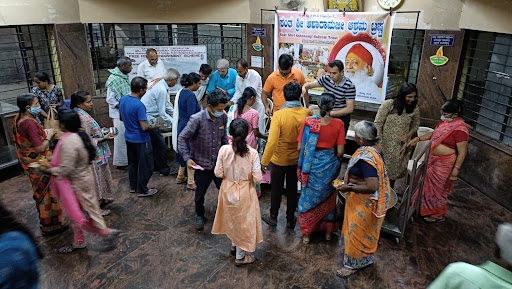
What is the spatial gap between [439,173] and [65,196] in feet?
13.1

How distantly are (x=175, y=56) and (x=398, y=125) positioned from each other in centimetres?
427

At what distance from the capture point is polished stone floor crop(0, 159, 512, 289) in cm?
337

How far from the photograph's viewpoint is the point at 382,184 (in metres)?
3.05

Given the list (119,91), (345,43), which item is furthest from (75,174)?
(345,43)

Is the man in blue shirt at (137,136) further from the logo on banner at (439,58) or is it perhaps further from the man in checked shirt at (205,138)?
the logo on banner at (439,58)

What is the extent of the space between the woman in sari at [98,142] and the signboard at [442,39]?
15.6ft

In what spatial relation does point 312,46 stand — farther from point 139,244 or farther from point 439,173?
point 139,244

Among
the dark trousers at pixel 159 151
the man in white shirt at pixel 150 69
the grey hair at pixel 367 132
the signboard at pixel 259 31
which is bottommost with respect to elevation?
the dark trousers at pixel 159 151

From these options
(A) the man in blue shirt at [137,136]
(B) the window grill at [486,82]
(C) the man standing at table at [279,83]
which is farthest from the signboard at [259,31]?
(B) the window grill at [486,82]

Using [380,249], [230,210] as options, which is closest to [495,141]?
[380,249]

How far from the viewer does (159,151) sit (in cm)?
545

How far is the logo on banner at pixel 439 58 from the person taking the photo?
5.38 metres

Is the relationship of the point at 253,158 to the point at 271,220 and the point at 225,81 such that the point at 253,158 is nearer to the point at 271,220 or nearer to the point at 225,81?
the point at 271,220

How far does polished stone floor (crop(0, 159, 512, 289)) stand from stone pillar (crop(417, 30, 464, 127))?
163 centimetres
